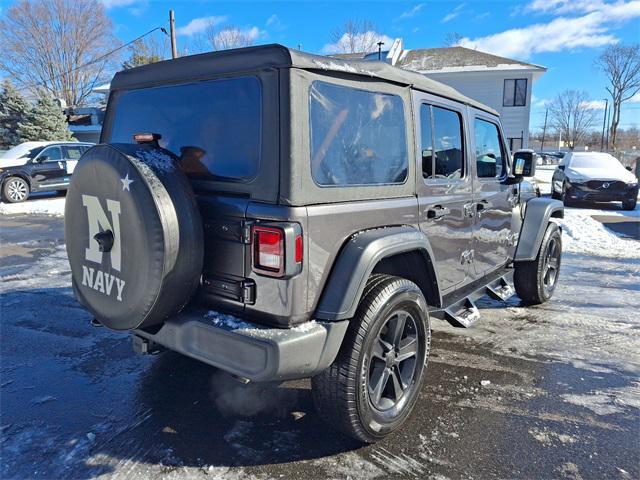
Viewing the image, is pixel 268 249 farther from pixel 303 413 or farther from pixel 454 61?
pixel 454 61

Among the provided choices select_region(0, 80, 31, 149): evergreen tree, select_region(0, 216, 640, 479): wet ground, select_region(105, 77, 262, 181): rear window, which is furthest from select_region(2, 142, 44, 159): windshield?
select_region(0, 80, 31, 149): evergreen tree

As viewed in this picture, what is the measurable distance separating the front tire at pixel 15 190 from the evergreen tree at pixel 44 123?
1436 cm

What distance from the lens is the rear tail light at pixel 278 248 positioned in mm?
2027

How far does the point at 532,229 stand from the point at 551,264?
0.75 meters

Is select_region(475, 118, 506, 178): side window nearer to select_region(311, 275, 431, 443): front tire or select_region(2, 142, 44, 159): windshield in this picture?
select_region(311, 275, 431, 443): front tire

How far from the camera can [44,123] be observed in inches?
1009

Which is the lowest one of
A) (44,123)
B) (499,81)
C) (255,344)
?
(255,344)

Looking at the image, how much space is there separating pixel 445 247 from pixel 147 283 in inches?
78.9

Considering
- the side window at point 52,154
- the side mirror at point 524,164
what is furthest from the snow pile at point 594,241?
the side window at point 52,154

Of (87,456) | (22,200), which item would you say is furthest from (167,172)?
(22,200)

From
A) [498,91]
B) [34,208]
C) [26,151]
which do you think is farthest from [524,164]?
[498,91]

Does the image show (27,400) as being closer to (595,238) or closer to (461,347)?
(461,347)

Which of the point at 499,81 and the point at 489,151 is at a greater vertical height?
the point at 499,81

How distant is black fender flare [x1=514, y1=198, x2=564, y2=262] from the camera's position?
4605 millimetres
